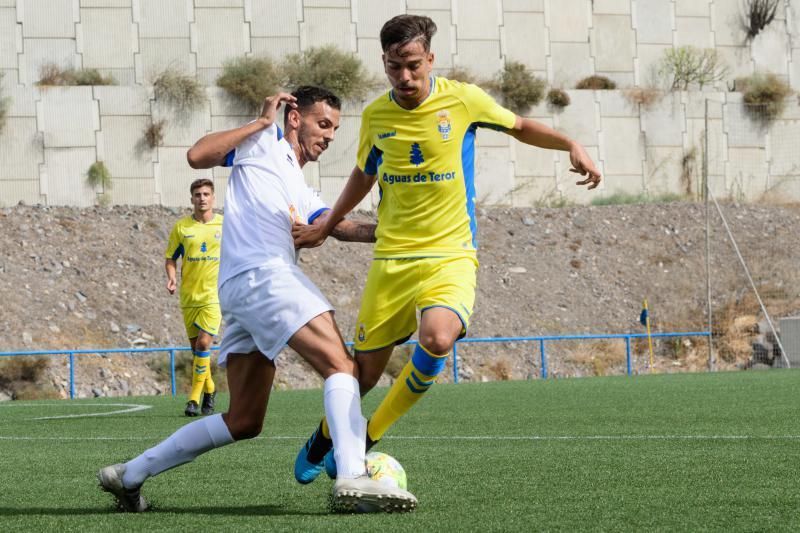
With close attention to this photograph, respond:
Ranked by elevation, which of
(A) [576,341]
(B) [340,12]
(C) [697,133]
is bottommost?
(A) [576,341]

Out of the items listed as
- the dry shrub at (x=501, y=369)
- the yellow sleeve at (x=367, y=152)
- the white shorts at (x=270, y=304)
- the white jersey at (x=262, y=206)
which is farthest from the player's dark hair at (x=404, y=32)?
the dry shrub at (x=501, y=369)

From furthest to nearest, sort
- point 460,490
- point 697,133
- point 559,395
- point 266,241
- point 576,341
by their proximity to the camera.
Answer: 1. point 697,133
2. point 576,341
3. point 559,395
4. point 460,490
5. point 266,241

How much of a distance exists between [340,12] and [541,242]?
7.16 metres

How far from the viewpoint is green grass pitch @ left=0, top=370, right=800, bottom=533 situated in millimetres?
4961

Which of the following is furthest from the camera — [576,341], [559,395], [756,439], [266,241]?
[576,341]

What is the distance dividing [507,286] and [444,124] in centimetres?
2276

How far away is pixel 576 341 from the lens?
27219 millimetres

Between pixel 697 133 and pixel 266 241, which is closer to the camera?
pixel 266 241

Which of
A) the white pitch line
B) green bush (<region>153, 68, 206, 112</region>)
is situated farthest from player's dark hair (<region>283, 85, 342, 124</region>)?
green bush (<region>153, 68, 206, 112</region>)

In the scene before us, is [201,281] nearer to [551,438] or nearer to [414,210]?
[551,438]

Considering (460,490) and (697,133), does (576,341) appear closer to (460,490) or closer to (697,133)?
(697,133)

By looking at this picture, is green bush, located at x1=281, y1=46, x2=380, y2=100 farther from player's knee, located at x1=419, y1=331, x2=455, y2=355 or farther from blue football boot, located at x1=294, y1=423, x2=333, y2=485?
player's knee, located at x1=419, y1=331, x2=455, y2=355

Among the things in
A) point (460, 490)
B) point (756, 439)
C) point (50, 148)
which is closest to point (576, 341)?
point (50, 148)

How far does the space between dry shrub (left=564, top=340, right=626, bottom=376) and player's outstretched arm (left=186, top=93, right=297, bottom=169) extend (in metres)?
21.2
